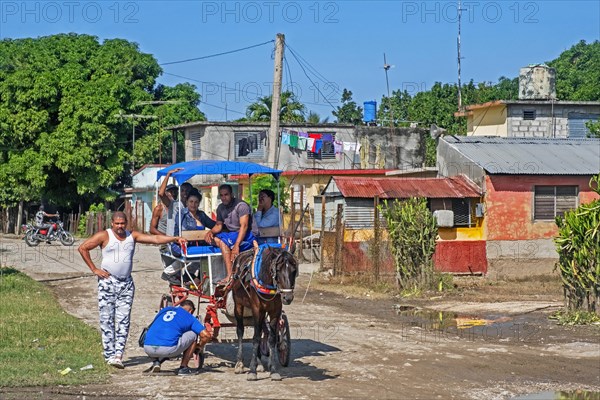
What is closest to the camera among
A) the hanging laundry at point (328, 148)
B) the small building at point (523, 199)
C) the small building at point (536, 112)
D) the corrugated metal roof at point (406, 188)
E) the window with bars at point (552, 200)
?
the corrugated metal roof at point (406, 188)

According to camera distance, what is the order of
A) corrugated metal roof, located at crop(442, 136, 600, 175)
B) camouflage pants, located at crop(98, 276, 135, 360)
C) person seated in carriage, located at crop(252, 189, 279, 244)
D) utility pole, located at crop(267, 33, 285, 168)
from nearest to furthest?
camouflage pants, located at crop(98, 276, 135, 360) → person seated in carriage, located at crop(252, 189, 279, 244) → utility pole, located at crop(267, 33, 285, 168) → corrugated metal roof, located at crop(442, 136, 600, 175)

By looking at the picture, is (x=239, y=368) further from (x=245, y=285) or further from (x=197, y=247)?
(x=197, y=247)

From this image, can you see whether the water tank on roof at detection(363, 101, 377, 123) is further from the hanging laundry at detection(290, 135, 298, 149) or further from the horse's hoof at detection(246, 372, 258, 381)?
the horse's hoof at detection(246, 372, 258, 381)

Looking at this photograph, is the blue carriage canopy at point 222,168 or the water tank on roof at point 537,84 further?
the water tank on roof at point 537,84

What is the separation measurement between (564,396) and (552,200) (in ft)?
57.3

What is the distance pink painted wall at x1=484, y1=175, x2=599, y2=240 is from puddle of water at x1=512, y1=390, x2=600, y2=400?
1609 cm

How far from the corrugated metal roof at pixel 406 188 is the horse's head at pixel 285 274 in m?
15.3

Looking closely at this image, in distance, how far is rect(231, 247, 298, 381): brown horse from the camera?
1092 cm

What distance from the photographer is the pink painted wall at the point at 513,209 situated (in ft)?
89.3

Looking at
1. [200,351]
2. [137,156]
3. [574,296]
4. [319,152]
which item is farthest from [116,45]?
[200,351]

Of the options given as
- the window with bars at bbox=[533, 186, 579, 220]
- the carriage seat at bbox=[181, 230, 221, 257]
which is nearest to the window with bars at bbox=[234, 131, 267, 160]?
the window with bars at bbox=[533, 186, 579, 220]

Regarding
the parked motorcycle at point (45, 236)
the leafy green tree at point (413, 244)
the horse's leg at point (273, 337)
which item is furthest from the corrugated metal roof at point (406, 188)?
the parked motorcycle at point (45, 236)

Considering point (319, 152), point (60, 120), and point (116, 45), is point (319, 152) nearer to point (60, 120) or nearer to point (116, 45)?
point (60, 120)

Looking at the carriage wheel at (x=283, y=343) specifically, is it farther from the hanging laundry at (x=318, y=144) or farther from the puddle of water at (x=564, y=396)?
the hanging laundry at (x=318, y=144)
